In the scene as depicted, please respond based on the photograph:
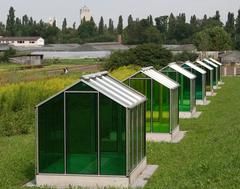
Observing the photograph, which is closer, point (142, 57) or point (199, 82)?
point (199, 82)

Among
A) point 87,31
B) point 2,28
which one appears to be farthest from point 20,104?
point 2,28

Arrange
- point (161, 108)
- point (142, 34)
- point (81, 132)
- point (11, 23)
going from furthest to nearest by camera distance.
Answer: point (11, 23) → point (142, 34) → point (161, 108) → point (81, 132)

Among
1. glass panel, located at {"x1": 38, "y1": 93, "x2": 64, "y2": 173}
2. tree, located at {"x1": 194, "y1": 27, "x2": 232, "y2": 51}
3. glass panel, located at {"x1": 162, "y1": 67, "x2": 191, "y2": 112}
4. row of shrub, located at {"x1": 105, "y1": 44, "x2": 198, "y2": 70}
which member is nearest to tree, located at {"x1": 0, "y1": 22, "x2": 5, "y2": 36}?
tree, located at {"x1": 194, "y1": 27, "x2": 232, "y2": 51}

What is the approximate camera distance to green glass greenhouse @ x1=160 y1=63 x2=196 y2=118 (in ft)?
76.9

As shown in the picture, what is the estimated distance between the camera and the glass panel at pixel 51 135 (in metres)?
11.3

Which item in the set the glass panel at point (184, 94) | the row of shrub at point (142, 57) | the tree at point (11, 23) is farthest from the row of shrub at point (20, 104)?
the tree at point (11, 23)

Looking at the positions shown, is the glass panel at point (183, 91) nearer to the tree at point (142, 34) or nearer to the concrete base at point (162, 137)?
the concrete base at point (162, 137)

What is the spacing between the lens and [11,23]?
174m

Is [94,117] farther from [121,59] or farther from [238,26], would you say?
[238,26]

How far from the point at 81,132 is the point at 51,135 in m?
0.57

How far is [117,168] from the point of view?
11.2m

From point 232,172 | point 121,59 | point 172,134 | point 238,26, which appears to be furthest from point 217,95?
point 238,26

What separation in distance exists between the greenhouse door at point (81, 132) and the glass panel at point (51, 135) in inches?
4.5

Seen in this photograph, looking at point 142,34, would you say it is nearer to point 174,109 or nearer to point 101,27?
point 101,27
